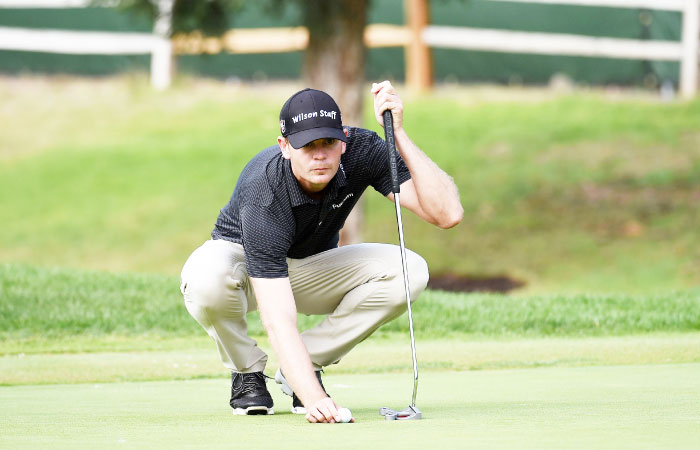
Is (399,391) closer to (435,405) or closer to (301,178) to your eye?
(435,405)

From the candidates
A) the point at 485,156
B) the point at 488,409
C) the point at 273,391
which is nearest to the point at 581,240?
the point at 485,156

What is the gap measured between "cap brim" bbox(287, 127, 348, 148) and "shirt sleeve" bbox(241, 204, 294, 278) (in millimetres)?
281

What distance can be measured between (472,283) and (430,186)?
9297 mm

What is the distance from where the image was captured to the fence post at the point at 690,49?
18281mm

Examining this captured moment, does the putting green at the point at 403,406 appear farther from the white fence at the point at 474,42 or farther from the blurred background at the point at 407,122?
the white fence at the point at 474,42

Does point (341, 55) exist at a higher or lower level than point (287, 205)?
higher

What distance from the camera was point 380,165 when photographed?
502cm

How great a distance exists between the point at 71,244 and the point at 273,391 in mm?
10877

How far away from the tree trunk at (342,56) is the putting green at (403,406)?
650 centimetres

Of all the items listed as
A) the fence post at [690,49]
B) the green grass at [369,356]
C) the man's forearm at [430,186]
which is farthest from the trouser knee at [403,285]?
the fence post at [690,49]

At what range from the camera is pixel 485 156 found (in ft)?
56.7

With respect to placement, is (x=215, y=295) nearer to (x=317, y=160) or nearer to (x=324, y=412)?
(x=317, y=160)

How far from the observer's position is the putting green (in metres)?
3.60

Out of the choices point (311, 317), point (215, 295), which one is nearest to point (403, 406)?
point (215, 295)
